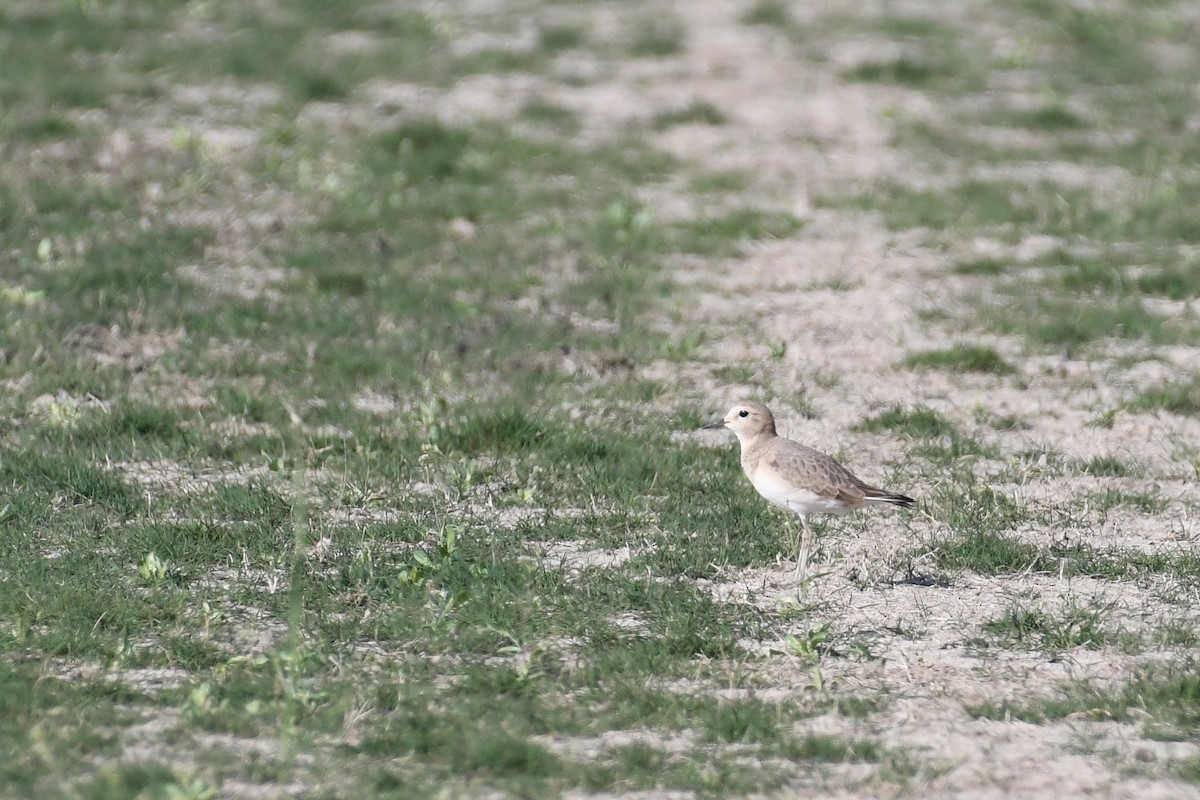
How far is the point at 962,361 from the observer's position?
1099cm

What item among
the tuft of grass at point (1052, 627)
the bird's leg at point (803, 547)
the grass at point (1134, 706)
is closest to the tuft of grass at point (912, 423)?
the bird's leg at point (803, 547)

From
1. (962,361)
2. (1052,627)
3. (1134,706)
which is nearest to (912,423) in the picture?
(962,361)

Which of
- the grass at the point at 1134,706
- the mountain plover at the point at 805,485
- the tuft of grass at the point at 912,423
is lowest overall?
the tuft of grass at the point at 912,423

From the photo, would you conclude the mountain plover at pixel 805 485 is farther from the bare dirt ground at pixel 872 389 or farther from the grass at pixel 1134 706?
the grass at pixel 1134 706

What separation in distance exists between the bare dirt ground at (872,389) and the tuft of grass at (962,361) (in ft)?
0.40

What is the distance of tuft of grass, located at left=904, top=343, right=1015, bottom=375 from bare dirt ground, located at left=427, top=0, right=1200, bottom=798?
4.8 inches

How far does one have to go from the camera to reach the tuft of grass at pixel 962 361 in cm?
1098

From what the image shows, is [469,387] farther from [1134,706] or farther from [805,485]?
[1134,706]

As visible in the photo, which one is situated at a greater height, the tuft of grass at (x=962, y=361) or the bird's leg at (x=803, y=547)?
the bird's leg at (x=803, y=547)

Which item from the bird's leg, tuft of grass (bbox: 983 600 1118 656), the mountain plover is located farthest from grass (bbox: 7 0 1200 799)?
the mountain plover

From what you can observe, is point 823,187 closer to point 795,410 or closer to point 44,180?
point 795,410

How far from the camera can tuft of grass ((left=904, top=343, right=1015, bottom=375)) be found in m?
11.0

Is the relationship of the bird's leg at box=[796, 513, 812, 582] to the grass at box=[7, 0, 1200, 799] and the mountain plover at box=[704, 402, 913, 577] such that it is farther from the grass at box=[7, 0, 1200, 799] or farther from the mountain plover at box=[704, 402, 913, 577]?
the grass at box=[7, 0, 1200, 799]

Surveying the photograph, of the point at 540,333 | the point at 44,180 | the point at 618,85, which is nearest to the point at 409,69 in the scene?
the point at 618,85
